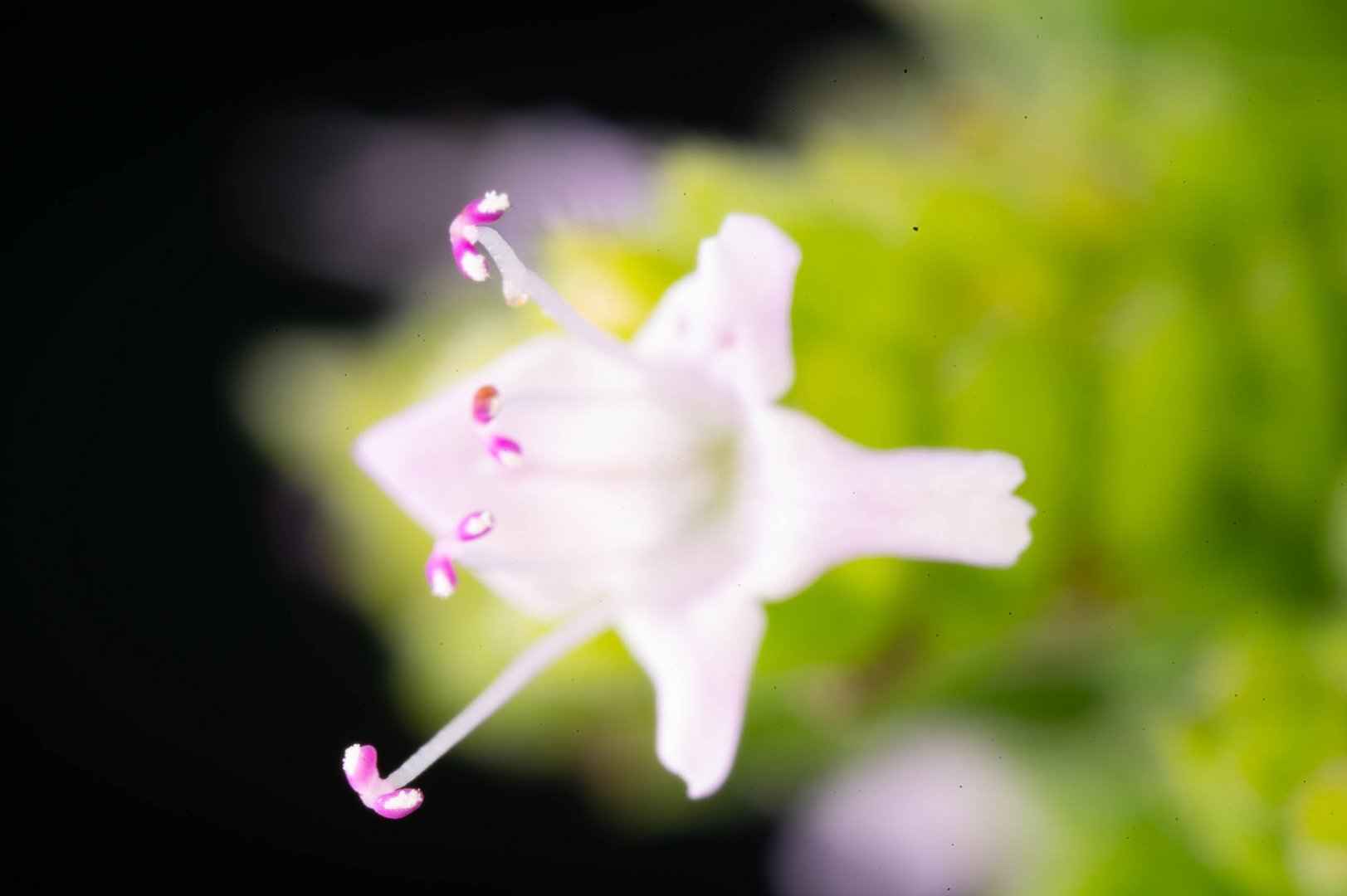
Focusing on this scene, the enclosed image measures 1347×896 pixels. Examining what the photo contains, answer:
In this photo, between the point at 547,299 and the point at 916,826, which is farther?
the point at 916,826

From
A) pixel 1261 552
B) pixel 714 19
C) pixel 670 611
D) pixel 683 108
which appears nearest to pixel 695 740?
pixel 670 611

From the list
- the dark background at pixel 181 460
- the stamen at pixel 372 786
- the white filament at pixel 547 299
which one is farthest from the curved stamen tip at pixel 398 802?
the dark background at pixel 181 460

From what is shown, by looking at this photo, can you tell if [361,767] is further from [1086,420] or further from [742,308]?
[1086,420]

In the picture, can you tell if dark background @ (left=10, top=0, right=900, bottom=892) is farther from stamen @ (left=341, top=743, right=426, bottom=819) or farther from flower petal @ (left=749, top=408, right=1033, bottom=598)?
flower petal @ (left=749, top=408, right=1033, bottom=598)

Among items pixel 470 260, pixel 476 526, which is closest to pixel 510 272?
pixel 470 260

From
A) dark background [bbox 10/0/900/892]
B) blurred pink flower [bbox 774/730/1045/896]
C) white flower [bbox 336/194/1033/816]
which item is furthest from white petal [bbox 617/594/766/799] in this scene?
dark background [bbox 10/0/900/892]
